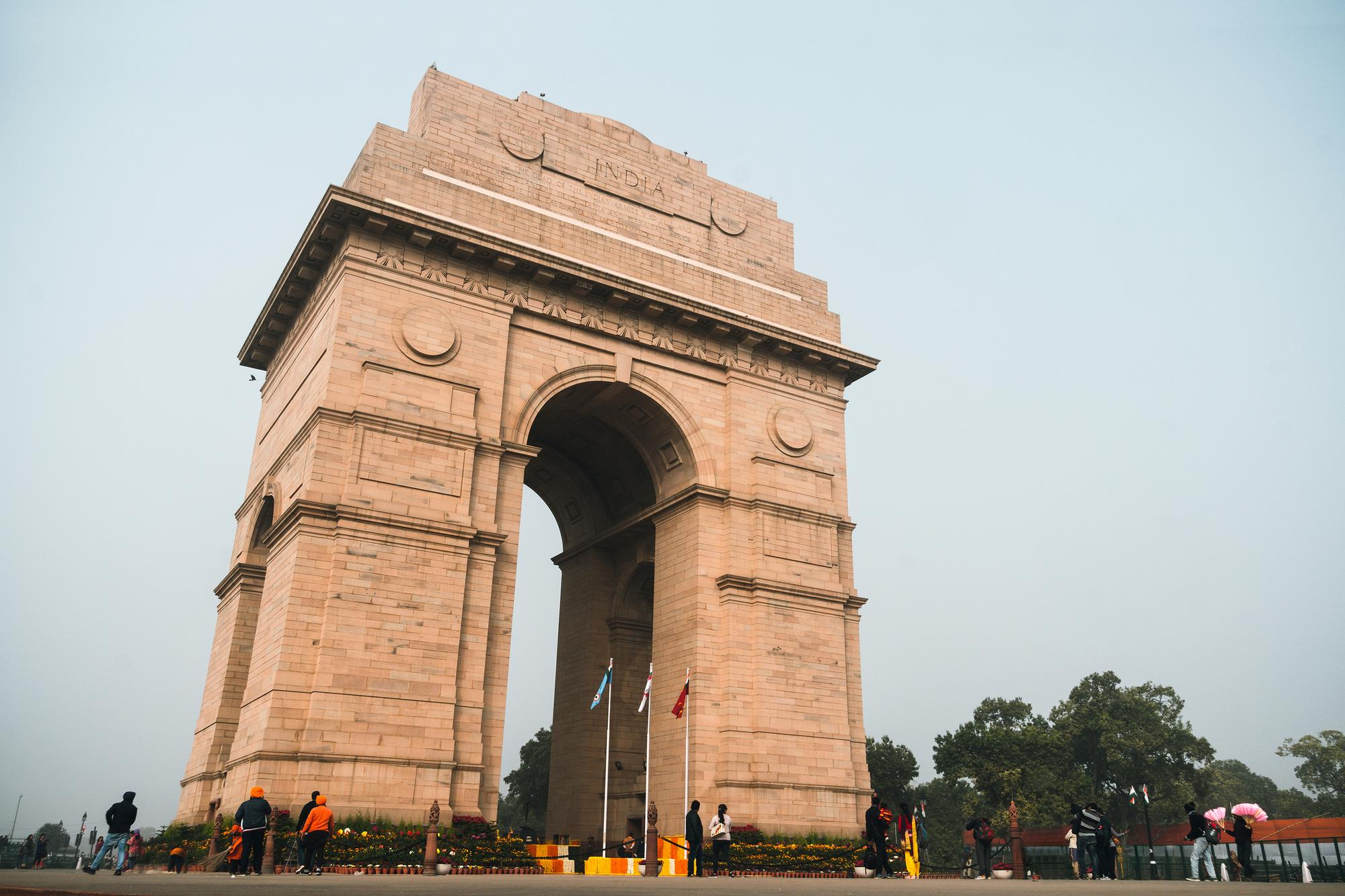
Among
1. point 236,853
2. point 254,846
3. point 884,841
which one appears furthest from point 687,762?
point 236,853

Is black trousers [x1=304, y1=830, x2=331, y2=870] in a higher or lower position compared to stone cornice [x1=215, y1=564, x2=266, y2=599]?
lower

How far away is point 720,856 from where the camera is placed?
21188mm

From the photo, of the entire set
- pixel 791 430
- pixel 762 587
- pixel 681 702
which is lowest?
pixel 681 702

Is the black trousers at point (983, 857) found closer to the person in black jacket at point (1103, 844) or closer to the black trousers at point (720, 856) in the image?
the person in black jacket at point (1103, 844)

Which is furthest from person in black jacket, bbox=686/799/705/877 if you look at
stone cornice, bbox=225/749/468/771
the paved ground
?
the paved ground

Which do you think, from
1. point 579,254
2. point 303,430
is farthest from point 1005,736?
point 303,430

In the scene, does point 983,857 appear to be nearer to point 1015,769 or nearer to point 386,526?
point 386,526

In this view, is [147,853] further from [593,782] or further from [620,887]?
[620,887]

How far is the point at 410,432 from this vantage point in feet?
75.5

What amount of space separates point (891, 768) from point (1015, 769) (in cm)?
1314

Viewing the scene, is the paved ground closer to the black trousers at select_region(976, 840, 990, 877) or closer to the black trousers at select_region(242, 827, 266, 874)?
the black trousers at select_region(242, 827, 266, 874)

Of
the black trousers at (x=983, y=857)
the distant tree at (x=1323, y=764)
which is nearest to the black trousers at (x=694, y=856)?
the black trousers at (x=983, y=857)

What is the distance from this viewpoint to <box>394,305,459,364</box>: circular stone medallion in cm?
2386

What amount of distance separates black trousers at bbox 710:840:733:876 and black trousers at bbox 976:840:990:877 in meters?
5.45
